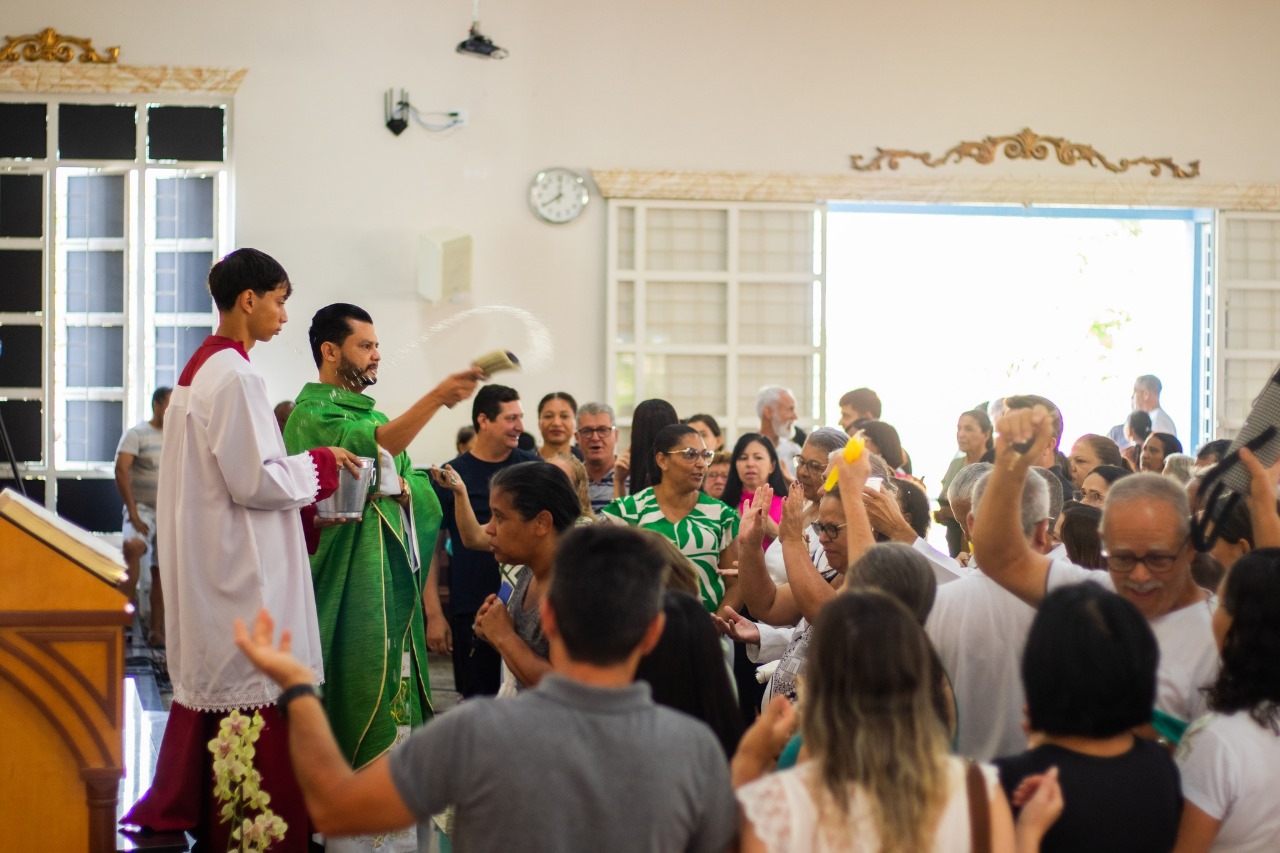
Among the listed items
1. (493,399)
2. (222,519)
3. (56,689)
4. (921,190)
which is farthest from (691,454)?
(921,190)

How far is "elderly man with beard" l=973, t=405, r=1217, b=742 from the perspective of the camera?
2.66 meters

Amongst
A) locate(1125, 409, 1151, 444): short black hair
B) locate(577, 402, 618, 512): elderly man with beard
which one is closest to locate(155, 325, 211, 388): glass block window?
locate(577, 402, 618, 512): elderly man with beard

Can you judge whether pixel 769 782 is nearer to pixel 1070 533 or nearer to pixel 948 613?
pixel 948 613

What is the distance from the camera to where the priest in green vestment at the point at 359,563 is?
4371 mm

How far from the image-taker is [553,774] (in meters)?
1.89

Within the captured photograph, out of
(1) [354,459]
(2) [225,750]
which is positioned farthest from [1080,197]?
(2) [225,750]

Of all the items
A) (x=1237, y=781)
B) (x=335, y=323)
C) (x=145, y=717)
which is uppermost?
(x=335, y=323)

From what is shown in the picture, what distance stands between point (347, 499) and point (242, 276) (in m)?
0.79

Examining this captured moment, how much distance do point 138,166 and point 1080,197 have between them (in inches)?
256

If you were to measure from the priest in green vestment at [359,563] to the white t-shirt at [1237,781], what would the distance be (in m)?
2.63

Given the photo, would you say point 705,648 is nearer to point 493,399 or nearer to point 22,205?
point 493,399

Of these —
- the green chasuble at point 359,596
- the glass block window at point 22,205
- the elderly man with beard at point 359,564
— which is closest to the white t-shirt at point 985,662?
the elderly man with beard at point 359,564

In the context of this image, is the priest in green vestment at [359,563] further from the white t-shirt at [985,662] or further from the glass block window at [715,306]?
the glass block window at [715,306]

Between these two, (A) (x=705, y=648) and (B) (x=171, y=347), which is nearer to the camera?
(A) (x=705, y=648)
